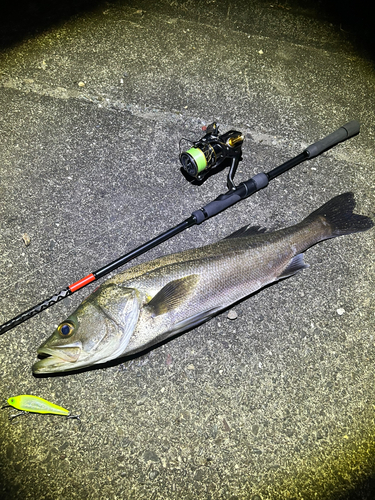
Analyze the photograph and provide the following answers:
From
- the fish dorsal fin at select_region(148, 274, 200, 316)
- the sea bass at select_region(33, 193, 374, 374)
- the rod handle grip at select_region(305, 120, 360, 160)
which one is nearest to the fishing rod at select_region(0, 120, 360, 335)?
the rod handle grip at select_region(305, 120, 360, 160)

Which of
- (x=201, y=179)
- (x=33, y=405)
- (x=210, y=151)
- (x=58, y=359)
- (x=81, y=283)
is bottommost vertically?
(x=33, y=405)

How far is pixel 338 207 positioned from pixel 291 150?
0.86 meters

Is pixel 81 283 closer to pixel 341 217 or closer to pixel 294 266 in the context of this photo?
pixel 294 266

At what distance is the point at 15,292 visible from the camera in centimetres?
270

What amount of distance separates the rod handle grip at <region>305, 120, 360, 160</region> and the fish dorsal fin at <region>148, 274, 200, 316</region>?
6.17 ft

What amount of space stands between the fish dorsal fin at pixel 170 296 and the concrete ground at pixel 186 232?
516 millimetres

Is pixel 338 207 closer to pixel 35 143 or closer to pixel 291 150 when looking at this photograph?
pixel 291 150

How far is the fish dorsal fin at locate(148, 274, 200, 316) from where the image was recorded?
89.7 inches

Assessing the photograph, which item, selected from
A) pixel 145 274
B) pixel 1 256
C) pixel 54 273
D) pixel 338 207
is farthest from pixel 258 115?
pixel 1 256

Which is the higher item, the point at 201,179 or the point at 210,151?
the point at 210,151

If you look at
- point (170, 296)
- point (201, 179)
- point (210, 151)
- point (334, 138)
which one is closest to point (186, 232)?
point (201, 179)

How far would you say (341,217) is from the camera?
2.92 metres

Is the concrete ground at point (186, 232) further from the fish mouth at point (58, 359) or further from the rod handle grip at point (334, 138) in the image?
the fish mouth at point (58, 359)

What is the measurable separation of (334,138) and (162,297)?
94.3 inches
